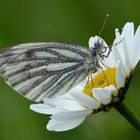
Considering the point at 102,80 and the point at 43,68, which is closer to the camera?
the point at 102,80

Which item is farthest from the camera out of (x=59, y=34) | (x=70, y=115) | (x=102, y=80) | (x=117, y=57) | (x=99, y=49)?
(x=59, y=34)

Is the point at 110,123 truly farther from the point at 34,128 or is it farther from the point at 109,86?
the point at 109,86

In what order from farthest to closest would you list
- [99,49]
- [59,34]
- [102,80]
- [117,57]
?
1. [59,34]
2. [99,49]
3. [102,80]
4. [117,57]

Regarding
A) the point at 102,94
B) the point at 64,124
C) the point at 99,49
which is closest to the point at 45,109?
the point at 64,124

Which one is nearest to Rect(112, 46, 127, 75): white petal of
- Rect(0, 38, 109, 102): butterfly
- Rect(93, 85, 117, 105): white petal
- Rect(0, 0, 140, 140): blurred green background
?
Rect(93, 85, 117, 105): white petal

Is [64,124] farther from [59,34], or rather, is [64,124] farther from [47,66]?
[59,34]

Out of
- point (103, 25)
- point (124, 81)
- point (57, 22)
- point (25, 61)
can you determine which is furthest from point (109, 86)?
point (57, 22)

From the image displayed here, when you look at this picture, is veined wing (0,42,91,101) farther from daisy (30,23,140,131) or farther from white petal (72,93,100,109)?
white petal (72,93,100,109)
